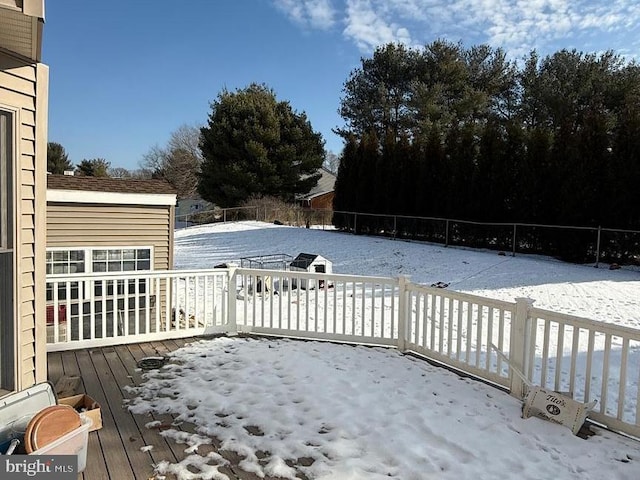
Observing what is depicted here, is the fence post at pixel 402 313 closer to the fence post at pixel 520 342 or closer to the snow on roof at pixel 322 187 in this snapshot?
the fence post at pixel 520 342

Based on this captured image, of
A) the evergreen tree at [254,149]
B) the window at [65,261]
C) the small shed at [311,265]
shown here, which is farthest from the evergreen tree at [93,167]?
the small shed at [311,265]

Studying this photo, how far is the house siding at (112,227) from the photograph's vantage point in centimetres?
760

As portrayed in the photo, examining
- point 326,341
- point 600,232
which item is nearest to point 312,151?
point 600,232

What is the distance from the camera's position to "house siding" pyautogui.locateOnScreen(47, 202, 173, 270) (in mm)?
7602

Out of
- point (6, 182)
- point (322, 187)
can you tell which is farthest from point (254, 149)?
point (6, 182)

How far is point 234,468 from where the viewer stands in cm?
233

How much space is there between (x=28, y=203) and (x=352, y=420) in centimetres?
250

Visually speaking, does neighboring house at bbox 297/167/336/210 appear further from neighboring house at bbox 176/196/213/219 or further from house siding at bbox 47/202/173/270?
house siding at bbox 47/202/173/270

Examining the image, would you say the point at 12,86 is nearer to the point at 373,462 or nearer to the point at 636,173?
the point at 373,462

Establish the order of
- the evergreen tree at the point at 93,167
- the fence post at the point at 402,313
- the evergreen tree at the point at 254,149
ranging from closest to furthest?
the fence post at the point at 402,313 < the evergreen tree at the point at 254,149 < the evergreen tree at the point at 93,167

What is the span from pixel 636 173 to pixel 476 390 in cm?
951

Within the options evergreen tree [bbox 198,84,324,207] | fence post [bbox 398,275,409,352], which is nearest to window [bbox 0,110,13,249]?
fence post [bbox 398,275,409,352]

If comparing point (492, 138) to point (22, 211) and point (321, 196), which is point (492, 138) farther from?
point (321, 196)

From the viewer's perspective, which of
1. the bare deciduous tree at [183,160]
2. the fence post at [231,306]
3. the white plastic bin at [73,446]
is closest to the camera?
the white plastic bin at [73,446]
